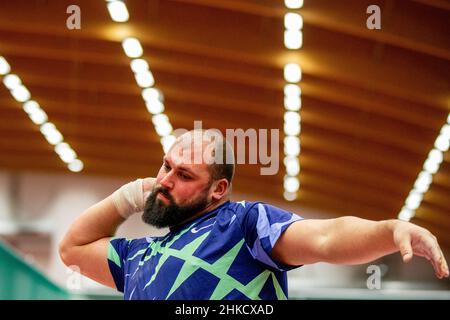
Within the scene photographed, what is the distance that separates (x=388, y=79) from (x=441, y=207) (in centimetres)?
952

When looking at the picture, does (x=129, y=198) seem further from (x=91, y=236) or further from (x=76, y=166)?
(x=76, y=166)

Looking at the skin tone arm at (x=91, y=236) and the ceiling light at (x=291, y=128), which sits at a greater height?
the ceiling light at (x=291, y=128)

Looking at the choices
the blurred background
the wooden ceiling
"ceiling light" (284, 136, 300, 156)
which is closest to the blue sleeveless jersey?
the blurred background

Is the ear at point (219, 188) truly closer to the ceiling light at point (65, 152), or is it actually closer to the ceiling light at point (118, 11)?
the ceiling light at point (118, 11)

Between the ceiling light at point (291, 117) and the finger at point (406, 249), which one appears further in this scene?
the ceiling light at point (291, 117)

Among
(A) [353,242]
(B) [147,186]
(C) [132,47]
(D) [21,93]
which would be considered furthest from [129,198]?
(D) [21,93]

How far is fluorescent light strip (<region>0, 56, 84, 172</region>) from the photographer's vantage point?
2117 centimetres

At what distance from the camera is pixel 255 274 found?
367cm

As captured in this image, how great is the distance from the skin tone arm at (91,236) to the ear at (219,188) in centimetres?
58

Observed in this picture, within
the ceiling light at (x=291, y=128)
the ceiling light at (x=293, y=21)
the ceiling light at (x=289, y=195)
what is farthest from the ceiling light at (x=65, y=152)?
the ceiling light at (x=293, y=21)

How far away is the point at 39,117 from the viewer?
23.8 meters

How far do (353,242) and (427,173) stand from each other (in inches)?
851

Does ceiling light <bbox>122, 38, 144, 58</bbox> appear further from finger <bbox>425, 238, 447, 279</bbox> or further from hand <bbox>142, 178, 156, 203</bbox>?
finger <bbox>425, 238, 447, 279</bbox>

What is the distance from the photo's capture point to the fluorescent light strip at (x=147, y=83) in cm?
1855
